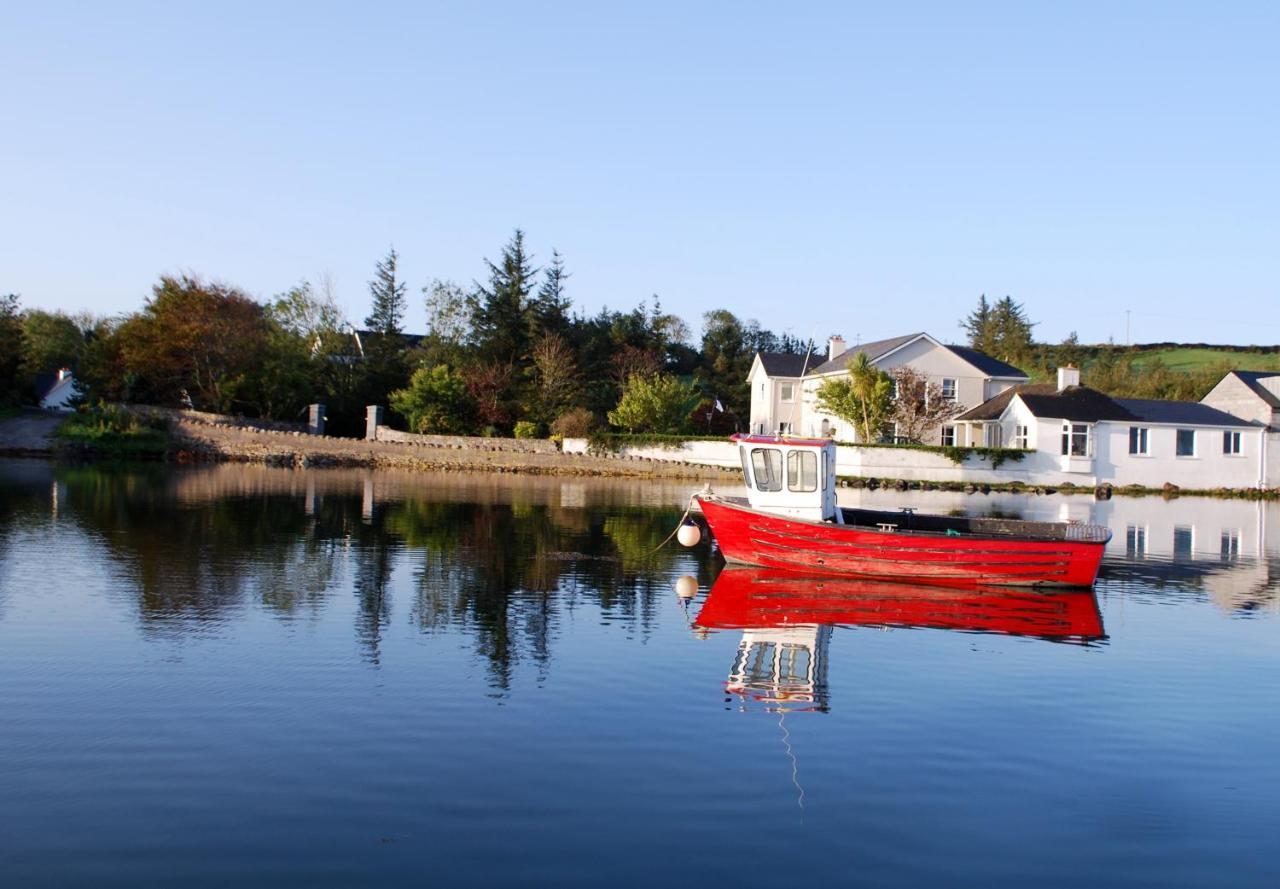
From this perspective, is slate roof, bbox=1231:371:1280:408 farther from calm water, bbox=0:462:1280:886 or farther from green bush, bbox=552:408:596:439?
calm water, bbox=0:462:1280:886

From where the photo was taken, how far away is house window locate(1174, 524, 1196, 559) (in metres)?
25.8

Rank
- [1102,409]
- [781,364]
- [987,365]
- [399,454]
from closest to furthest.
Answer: [1102,409]
[399,454]
[987,365]
[781,364]

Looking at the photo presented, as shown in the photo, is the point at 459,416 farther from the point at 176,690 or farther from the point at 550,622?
the point at 176,690

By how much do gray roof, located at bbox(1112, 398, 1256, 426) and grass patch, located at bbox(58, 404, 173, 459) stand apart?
48132mm

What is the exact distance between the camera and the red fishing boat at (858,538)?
63.1 feet

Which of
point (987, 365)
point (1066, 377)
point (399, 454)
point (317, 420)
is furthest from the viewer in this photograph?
point (987, 365)

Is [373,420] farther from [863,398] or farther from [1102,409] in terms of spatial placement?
[1102,409]

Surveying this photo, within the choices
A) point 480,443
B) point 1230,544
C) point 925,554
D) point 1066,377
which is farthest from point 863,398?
point 925,554

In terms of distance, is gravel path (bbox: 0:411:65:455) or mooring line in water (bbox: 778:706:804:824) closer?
mooring line in water (bbox: 778:706:804:824)

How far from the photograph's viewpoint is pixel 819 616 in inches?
643

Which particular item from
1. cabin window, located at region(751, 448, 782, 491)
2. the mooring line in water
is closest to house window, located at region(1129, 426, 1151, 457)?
cabin window, located at region(751, 448, 782, 491)

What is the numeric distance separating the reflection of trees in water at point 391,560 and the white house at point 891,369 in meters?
29.9

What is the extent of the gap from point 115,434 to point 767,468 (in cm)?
4211

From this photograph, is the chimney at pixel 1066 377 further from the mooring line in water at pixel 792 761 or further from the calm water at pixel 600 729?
the mooring line in water at pixel 792 761
